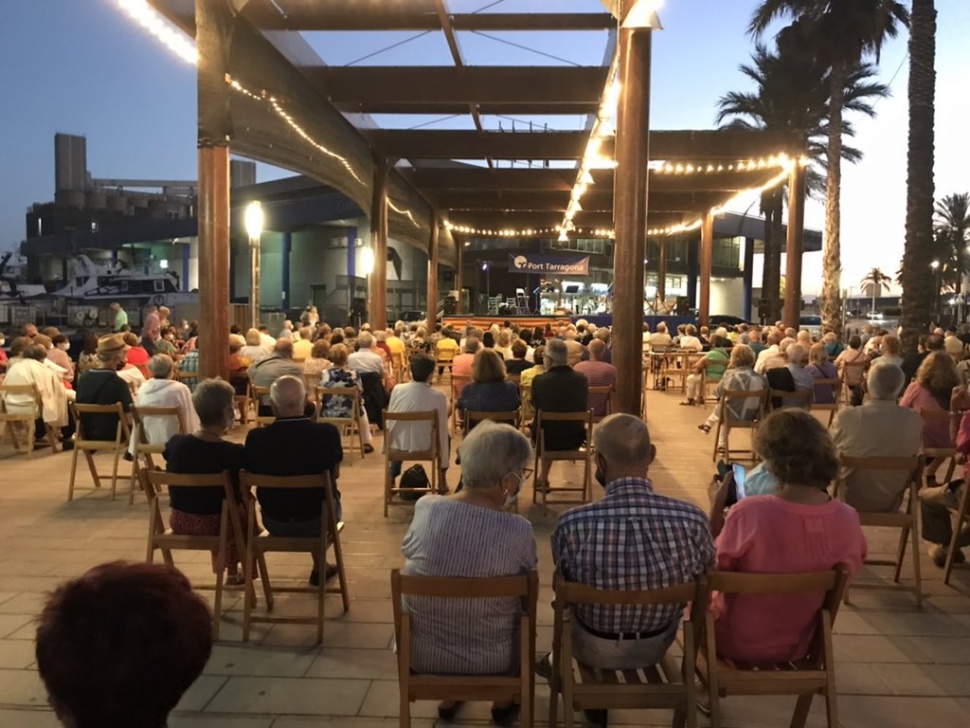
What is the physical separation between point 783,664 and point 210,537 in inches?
96.4

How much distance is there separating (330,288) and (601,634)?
3393 centimetres

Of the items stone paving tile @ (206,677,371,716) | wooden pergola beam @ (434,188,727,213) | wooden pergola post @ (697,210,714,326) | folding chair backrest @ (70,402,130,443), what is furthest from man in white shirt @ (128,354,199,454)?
wooden pergola post @ (697,210,714,326)

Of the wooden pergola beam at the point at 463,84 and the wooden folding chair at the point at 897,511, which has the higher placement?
the wooden pergola beam at the point at 463,84

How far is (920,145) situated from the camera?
1112 cm

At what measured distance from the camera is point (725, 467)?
309cm

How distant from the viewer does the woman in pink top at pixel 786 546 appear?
2379 mm

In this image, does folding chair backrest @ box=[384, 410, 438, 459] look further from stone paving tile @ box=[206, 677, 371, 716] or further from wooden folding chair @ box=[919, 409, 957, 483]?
wooden folding chair @ box=[919, 409, 957, 483]

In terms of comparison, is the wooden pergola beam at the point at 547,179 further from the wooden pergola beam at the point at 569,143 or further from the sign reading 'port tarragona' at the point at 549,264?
the sign reading 'port tarragona' at the point at 549,264

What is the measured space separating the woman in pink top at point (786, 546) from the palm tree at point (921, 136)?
10240 mm

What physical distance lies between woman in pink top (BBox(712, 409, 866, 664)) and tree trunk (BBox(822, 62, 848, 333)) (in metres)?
15.5

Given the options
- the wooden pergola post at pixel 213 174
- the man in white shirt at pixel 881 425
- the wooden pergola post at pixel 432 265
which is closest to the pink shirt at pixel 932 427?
the man in white shirt at pixel 881 425

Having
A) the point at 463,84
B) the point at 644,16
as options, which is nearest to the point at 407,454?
the point at 644,16

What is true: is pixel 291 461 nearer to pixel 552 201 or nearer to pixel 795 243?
pixel 795 243

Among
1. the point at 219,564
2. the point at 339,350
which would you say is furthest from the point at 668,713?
the point at 339,350
